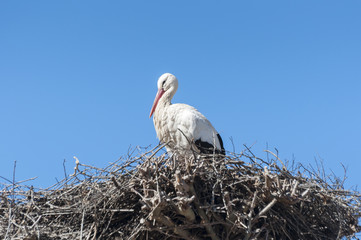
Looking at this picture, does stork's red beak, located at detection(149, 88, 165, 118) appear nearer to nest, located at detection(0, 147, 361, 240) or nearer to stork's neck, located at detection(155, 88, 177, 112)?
stork's neck, located at detection(155, 88, 177, 112)

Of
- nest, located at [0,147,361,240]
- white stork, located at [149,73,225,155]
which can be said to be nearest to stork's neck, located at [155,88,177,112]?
white stork, located at [149,73,225,155]

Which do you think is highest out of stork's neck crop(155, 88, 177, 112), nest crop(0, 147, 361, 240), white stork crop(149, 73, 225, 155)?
stork's neck crop(155, 88, 177, 112)

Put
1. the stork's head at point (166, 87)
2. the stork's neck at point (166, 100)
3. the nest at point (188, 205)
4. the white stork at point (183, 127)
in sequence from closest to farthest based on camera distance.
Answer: the nest at point (188, 205)
the white stork at point (183, 127)
the stork's neck at point (166, 100)
the stork's head at point (166, 87)

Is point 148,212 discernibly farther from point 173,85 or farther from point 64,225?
Answer: point 173,85

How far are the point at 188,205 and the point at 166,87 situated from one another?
2.93m

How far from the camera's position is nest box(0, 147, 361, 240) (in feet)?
11.9

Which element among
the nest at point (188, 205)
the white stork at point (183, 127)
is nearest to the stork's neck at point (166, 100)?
the white stork at point (183, 127)

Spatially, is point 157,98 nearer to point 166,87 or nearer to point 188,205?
point 166,87

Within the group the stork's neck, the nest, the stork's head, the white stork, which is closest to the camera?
the nest

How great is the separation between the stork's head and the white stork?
5cm

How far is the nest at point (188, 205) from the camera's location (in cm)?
364

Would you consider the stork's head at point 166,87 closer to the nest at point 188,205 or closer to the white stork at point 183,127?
the white stork at point 183,127

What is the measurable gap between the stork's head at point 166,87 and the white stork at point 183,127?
1.8 inches

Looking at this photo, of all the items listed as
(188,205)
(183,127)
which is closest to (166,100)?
(183,127)
